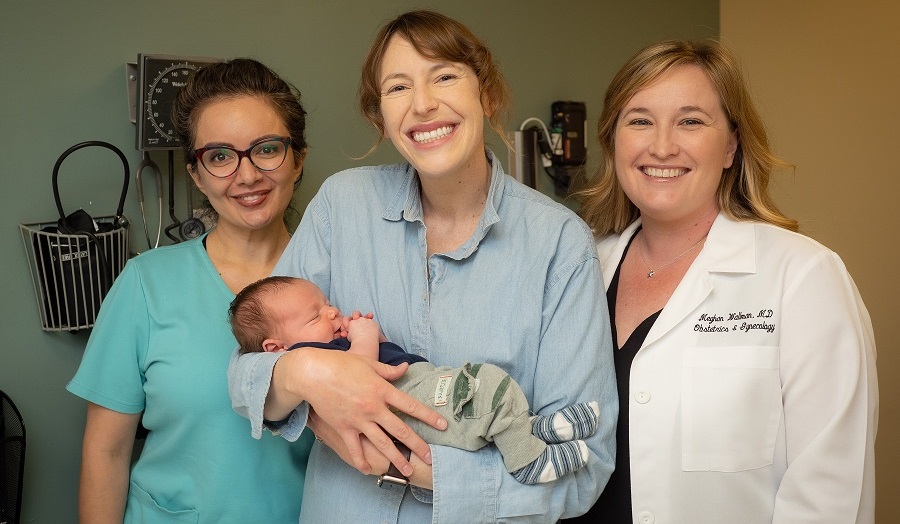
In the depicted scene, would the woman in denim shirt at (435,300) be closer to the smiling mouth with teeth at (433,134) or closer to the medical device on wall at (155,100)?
the smiling mouth with teeth at (433,134)

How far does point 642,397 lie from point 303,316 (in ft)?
2.26

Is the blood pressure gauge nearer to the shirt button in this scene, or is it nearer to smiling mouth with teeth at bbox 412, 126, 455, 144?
smiling mouth with teeth at bbox 412, 126, 455, 144

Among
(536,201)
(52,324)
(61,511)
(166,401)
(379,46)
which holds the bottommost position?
(61,511)

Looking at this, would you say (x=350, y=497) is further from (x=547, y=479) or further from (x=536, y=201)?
(x=536, y=201)

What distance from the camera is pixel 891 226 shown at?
132 inches

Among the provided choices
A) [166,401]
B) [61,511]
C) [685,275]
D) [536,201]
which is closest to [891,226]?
[685,275]

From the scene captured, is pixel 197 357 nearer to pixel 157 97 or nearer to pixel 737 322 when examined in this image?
pixel 157 97

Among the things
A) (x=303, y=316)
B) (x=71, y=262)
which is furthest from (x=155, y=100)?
(x=303, y=316)

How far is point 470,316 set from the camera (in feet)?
4.89

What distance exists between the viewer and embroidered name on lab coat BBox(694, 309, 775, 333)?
1587 millimetres

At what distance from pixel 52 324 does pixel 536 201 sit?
122 centimetres

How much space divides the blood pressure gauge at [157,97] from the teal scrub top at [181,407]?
0.40m

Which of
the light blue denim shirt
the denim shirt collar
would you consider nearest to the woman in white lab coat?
the light blue denim shirt

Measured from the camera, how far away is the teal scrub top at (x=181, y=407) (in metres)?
1.74
